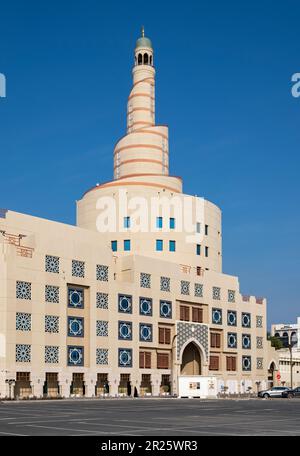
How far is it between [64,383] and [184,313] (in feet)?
63.7

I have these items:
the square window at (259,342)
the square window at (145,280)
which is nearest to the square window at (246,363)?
the square window at (259,342)

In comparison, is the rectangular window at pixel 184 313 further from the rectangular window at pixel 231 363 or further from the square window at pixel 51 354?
the square window at pixel 51 354

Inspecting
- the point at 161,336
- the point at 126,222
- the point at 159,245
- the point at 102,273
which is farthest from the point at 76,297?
the point at 159,245

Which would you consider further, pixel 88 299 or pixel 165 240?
pixel 165 240

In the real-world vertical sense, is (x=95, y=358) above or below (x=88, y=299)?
below

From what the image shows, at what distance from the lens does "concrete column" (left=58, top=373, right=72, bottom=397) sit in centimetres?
6606

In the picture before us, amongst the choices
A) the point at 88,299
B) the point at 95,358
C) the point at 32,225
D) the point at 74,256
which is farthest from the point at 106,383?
the point at 32,225

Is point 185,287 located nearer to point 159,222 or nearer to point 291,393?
point 159,222

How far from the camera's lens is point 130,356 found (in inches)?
2904

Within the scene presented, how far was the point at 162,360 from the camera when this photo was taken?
78.3 meters

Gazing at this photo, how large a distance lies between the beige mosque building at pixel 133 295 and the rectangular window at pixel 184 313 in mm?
197

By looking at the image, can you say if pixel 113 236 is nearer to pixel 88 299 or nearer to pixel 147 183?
pixel 147 183
